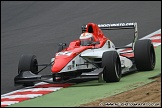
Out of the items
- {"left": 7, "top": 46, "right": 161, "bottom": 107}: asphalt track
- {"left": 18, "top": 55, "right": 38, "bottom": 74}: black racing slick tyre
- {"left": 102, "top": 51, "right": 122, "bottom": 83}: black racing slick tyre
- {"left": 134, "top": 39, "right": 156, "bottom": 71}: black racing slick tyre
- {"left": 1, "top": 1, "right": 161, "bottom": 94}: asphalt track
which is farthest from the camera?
{"left": 1, "top": 1, "right": 161, "bottom": 94}: asphalt track

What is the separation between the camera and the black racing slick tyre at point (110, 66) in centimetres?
1293

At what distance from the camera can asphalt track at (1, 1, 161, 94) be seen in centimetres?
2008

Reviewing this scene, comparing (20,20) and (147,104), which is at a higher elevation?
(20,20)

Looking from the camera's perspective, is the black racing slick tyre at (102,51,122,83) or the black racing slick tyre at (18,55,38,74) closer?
the black racing slick tyre at (102,51,122,83)

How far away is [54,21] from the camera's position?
82.4 ft

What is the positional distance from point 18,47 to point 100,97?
9.59 m

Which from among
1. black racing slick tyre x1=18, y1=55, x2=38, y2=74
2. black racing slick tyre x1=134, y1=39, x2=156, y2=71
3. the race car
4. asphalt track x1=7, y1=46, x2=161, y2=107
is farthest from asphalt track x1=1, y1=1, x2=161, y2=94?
asphalt track x1=7, y1=46, x2=161, y2=107

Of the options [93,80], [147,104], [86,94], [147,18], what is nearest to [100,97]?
[86,94]

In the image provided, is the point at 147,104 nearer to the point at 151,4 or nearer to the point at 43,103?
the point at 43,103

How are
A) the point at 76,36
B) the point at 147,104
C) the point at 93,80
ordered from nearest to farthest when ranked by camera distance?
the point at 147,104 → the point at 93,80 → the point at 76,36

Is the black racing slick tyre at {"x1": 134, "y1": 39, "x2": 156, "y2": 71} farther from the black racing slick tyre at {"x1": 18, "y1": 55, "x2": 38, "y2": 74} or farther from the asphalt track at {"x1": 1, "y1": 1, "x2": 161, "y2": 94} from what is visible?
the asphalt track at {"x1": 1, "y1": 1, "x2": 161, "y2": 94}

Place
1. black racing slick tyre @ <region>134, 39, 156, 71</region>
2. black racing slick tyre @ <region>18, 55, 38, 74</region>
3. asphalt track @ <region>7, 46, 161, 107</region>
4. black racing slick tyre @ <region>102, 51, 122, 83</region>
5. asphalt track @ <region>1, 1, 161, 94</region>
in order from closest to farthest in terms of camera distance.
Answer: asphalt track @ <region>7, 46, 161, 107</region>, black racing slick tyre @ <region>102, 51, 122, 83</region>, black racing slick tyre @ <region>18, 55, 38, 74</region>, black racing slick tyre @ <region>134, 39, 156, 71</region>, asphalt track @ <region>1, 1, 161, 94</region>

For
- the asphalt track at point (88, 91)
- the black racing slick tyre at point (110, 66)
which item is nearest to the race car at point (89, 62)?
the black racing slick tyre at point (110, 66)

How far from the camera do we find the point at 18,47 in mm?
20469
